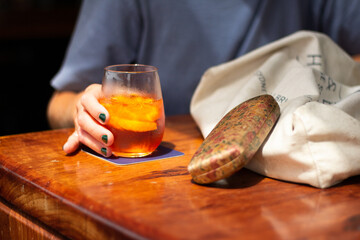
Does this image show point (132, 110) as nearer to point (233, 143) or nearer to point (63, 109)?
point (233, 143)

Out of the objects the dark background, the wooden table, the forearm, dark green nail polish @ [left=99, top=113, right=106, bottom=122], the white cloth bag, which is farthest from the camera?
the dark background

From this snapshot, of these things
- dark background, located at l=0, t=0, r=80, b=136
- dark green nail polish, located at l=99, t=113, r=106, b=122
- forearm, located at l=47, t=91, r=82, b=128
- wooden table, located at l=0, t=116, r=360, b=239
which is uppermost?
dark green nail polish, located at l=99, t=113, r=106, b=122

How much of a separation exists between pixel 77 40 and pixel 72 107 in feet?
0.63

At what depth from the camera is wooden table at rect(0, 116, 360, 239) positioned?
0.43 meters

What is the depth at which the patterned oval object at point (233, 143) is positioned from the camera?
20.9 inches

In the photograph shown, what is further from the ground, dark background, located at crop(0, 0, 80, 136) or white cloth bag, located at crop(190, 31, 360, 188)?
white cloth bag, located at crop(190, 31, 360, 188)

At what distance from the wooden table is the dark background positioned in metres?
2.40

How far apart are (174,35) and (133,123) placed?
58 centimetres

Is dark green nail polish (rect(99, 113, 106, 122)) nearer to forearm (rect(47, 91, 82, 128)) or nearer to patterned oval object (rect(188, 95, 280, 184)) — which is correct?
patterned oval object (rect(188, 95, 280, 184))

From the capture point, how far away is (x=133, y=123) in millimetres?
647

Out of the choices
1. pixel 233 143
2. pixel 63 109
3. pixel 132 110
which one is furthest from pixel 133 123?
pixel 63 109

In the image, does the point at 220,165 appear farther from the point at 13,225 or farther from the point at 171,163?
the point at 13,225

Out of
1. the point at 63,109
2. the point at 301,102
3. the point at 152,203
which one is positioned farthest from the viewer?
the point at 63,109

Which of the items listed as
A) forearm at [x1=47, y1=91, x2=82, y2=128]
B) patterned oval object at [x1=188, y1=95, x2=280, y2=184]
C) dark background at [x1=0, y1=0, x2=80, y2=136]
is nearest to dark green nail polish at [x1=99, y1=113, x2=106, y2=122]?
patterned oval object at [x1=188, y1=95, x2=280, y2=184]
